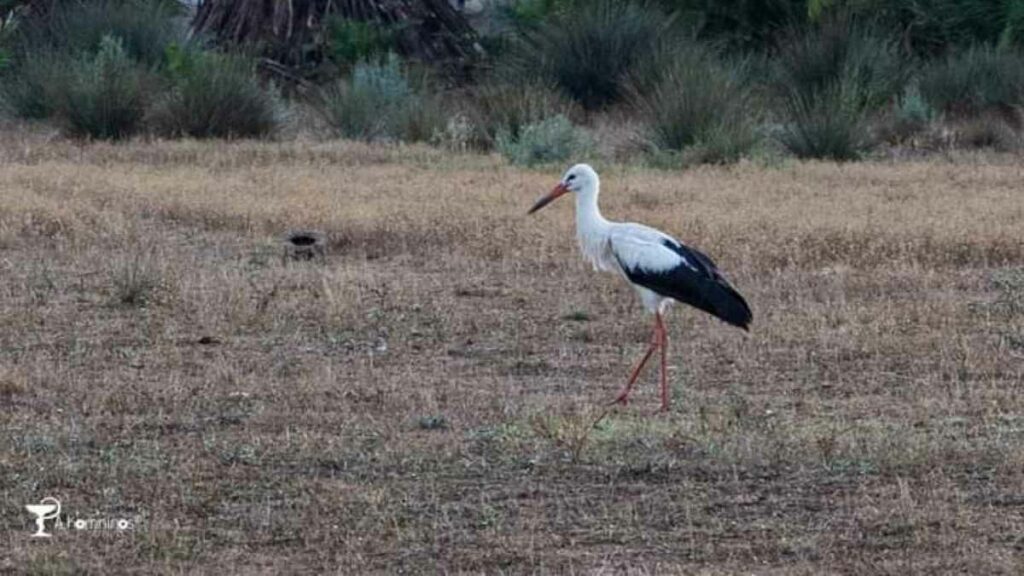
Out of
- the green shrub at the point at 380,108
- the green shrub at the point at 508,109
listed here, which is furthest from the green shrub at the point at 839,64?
the green shrub at the point at 380,108

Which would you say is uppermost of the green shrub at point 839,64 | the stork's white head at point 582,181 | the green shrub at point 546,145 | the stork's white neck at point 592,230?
the stork's white head at point 582,181

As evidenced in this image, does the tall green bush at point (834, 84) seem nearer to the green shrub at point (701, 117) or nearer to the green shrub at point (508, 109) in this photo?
the green shrub at point (701, 117)

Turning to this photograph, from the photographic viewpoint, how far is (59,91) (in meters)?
20.6

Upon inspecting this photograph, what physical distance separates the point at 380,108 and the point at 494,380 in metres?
11.8

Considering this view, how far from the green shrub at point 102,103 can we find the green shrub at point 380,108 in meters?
1.97

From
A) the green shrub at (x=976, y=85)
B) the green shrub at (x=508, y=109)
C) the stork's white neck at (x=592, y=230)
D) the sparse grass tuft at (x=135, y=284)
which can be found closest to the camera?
the stork's white neck at (x=592, y=230)

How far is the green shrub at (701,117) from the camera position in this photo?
723 inches

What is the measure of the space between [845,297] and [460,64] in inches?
582

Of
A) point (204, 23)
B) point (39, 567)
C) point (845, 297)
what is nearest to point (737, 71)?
point (204, 23)

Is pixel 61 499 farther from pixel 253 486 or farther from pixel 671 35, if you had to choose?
pixel 671 35

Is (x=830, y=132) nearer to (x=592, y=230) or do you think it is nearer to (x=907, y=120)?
(x=907, y=120)

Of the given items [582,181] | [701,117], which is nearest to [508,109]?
[701,117]

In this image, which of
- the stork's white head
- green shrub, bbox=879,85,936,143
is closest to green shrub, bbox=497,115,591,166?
green shrub, bbox=879,85,936,143

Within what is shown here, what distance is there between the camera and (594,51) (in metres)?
23.4
